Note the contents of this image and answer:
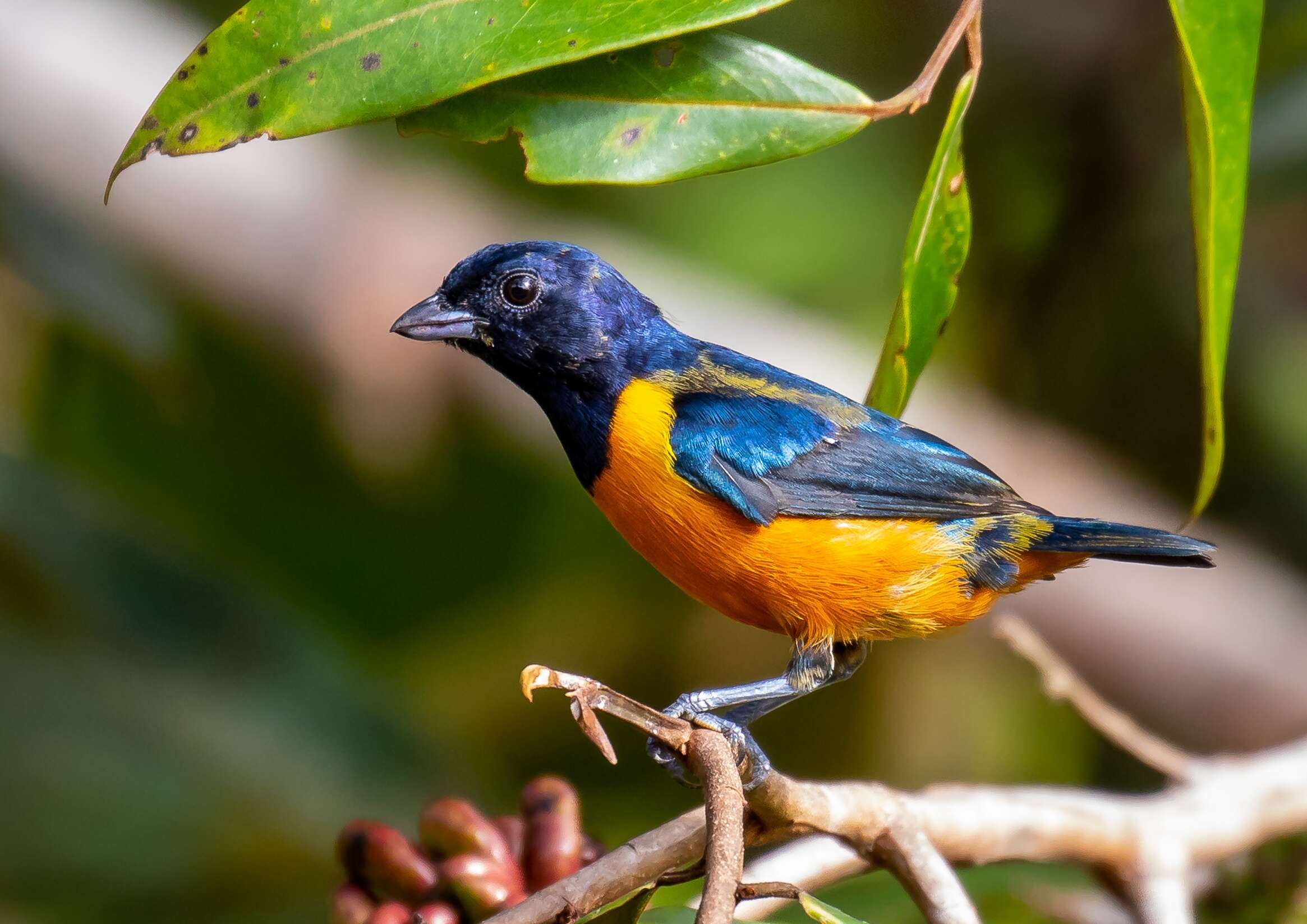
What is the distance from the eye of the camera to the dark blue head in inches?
96.7

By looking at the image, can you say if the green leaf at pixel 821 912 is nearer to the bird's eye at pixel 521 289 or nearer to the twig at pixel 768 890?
the twig at pixel 768 890

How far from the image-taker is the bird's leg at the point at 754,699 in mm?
2031

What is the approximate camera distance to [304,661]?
461 cm

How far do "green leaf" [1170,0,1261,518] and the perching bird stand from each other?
0.41 m

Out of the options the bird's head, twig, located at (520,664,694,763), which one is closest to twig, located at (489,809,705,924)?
twig, located at (520,664,694,763)

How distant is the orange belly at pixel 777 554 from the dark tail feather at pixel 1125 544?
0.60 feet

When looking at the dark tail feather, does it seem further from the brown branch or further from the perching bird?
the brown branch

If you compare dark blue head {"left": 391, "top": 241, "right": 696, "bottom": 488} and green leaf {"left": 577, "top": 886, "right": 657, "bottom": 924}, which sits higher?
dark blue head {"left": 391, "top": 241, "right": 696, "bottom": 488}

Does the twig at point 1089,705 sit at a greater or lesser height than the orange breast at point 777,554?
lesser

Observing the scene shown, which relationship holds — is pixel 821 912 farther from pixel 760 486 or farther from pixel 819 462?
pixel 819 462

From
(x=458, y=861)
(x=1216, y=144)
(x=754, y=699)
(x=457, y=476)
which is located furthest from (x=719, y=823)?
(x=457, y=476)

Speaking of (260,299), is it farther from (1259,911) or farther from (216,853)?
(1259,911)

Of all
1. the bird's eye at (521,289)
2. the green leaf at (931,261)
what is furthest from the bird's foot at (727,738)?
the bird's eye at (521,289)

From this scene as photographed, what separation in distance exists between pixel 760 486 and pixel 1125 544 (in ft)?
2.22
